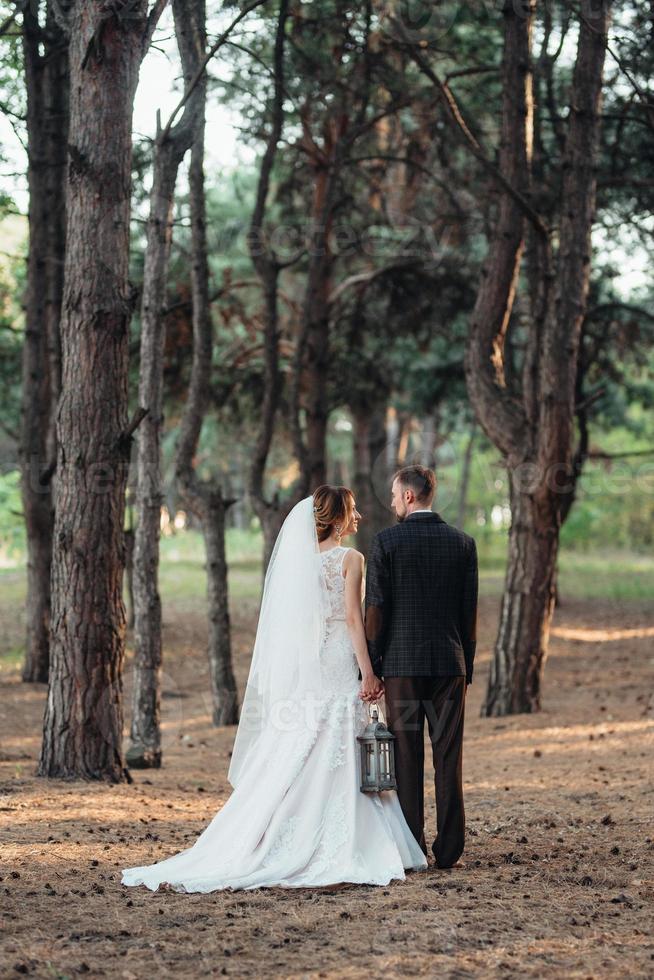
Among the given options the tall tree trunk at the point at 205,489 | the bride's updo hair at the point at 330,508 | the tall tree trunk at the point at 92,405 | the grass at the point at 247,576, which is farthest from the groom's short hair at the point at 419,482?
the grass at the point at 247,576

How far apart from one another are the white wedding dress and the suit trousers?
0.13 meters

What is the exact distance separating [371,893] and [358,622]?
1.44 meters

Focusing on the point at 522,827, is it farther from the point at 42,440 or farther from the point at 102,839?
the point at 42,440

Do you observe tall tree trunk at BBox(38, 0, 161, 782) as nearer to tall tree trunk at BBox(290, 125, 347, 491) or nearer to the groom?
the groom

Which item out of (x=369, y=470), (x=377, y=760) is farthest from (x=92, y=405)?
(x=369, y=470)

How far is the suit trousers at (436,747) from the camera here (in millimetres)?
6309

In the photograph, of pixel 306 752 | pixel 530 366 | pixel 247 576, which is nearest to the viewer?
pixel 306 752

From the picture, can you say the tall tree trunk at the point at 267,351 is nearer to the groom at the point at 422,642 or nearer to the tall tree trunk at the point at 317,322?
the tall tree trunk at the point at 317,322

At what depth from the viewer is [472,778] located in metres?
10.1

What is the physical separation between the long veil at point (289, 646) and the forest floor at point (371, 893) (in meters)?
0.95

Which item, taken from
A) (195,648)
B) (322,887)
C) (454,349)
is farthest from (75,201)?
(454,349)

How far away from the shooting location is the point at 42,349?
630 inches

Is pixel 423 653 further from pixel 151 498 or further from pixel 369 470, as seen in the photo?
pixel 369 470

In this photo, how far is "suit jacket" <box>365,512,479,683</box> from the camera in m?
6.31
